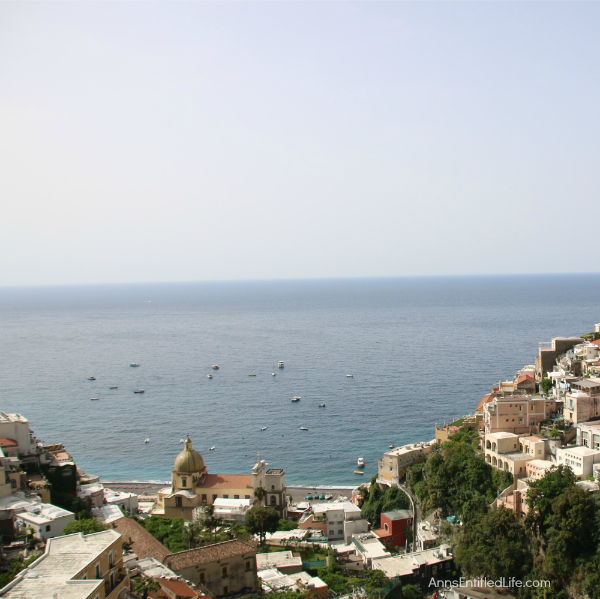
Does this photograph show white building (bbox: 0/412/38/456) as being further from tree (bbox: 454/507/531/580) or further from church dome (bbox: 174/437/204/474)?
tree (bbox: 454/507/531/580)

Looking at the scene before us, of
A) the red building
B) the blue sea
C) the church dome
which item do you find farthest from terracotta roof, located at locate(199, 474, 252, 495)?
the blue sea

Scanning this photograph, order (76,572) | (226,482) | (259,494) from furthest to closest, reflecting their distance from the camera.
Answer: (226,482) → (259,494) → (76,572)

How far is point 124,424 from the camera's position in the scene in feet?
271

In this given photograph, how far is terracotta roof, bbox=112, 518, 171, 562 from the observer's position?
34.3m

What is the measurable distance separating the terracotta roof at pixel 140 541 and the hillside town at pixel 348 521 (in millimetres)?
157

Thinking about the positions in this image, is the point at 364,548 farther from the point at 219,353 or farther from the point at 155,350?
the point at 155,350

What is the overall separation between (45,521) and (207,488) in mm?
16814

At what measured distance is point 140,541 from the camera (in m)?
36.3

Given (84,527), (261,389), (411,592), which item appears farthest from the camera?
(261,389)

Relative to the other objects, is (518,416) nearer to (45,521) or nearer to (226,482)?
(226,482)

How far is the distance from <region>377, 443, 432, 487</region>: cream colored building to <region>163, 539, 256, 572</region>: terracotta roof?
76.2 ft

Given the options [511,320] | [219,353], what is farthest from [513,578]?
[511,320]

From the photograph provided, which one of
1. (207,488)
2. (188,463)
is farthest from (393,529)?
(188,463)

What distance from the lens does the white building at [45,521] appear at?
34.8 m
